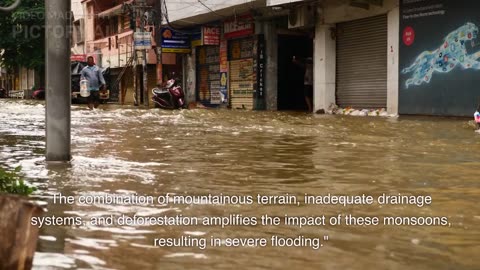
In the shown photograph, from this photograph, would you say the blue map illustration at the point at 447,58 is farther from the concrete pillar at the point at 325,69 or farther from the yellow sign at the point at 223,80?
the yellow sign at the point at 223,80

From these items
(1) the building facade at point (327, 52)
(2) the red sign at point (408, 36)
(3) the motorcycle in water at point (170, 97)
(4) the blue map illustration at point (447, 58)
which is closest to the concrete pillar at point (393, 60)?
(1) the building facade at point (327, 52)

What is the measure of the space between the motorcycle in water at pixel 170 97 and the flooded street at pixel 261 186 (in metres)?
12.1

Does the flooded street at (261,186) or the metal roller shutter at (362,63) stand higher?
the metal roller shutter at (362,63)

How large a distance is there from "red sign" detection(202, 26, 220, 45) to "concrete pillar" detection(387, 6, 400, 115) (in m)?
10.1

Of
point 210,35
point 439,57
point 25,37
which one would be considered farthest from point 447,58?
point 25,37

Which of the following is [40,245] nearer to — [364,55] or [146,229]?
[146,229]

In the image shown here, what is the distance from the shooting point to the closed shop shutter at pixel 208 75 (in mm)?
25025

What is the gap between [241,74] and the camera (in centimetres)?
2302

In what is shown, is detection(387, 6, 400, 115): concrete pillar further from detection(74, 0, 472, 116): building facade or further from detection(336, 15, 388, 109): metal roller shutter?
detection(336, 15, 388, 109): metal roller shutter

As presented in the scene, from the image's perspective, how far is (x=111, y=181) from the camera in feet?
14.5

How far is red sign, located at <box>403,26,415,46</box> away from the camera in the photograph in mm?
14641

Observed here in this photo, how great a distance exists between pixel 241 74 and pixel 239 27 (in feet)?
5.67

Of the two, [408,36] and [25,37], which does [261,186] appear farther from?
[25,37]

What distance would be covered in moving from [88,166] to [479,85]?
9.85m
